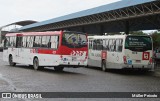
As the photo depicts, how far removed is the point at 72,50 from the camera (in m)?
21.9

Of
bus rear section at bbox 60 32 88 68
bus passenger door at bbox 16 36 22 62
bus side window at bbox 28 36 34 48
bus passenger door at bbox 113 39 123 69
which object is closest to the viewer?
bus rear section at bbox 60 32 88 68

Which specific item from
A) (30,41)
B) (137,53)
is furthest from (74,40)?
(30,41)

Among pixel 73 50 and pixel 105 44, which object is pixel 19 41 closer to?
pixel 105 44

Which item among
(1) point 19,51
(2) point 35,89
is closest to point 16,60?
(1) point 19,51

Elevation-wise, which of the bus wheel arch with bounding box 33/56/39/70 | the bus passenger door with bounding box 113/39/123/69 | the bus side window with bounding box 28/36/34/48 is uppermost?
the bus side window with bounding box 28/36/34/48

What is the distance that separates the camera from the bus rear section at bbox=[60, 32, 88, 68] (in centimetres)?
2164

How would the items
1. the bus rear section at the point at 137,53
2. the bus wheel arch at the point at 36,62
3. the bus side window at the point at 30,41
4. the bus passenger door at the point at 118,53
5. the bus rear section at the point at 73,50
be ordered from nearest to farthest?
the bus rear section at the point at 73,50 < the bus rear section at the point at 137,53 < the bus passenger door at the point at 118,53 < the bus wheel arch at the point at 36,62 < the bus side window at the point at 30,41

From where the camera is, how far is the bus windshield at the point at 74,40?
21783 millimetres

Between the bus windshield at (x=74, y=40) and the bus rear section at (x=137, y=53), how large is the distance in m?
2.52

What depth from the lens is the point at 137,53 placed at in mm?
22688

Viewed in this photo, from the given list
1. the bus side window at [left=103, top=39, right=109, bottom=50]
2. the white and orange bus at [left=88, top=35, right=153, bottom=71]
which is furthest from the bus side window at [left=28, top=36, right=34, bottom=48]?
the white and orange bus at [left=88, top=35, right=153, bottom=71]

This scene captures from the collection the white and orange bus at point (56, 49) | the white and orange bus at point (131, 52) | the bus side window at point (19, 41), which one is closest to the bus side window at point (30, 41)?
the white and orange bus at point (56, 49)

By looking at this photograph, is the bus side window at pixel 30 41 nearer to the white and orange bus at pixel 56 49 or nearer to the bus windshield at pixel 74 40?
the white and orange bus at pixel 56 49

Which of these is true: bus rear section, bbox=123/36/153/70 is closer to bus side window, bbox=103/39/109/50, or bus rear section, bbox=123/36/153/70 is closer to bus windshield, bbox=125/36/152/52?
bus windshield, bbox=125/36/152/52
